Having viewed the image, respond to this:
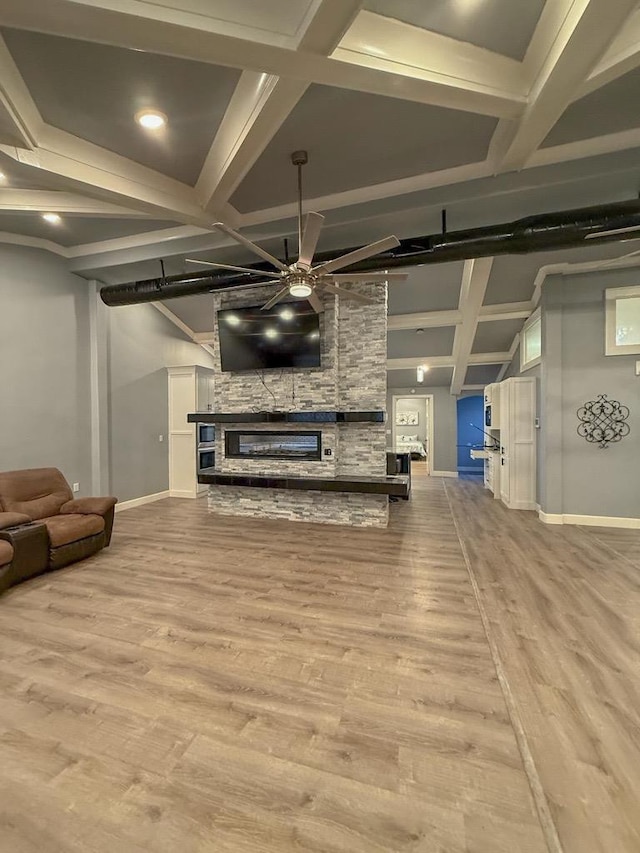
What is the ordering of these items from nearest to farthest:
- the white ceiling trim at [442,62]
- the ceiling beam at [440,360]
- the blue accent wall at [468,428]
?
the white ceiling trim at [442,62], the ceiling beam at [440,360], the blue accent wall at [468,428]

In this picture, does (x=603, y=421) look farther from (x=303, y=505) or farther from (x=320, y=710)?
(x=320, y=710)

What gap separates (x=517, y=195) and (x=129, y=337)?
5978mm

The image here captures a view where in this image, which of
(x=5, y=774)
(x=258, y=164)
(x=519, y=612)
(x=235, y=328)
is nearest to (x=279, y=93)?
(x=258, y=164)

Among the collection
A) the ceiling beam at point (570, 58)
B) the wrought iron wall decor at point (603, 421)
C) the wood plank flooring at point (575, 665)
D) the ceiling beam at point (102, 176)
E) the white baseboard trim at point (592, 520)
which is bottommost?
the wood plank flooring at point (575, 665)

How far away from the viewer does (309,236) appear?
110 inches

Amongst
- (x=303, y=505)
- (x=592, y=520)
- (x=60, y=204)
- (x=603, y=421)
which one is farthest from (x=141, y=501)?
(x=603, y=421)

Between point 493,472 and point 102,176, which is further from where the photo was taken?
point 493,472

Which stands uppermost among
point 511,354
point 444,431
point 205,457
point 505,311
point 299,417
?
point 505,311

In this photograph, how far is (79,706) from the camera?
1826 millimetres

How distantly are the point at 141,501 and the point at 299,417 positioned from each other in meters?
3.56

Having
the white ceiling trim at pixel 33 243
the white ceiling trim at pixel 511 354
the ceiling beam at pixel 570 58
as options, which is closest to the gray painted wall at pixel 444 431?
the white ceiling trim at pixel 511 354

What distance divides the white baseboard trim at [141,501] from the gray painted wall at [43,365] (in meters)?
0.68

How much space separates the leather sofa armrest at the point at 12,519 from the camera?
327cm

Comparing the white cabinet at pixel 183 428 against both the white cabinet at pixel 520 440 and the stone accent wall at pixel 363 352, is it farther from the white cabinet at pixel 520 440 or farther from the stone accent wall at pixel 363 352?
the white cabinet at pixel 520 440
